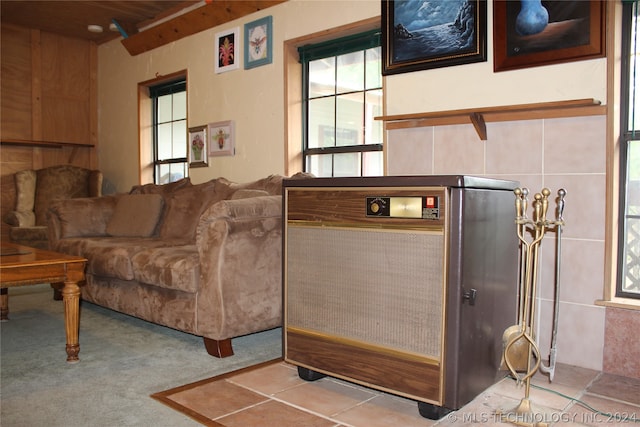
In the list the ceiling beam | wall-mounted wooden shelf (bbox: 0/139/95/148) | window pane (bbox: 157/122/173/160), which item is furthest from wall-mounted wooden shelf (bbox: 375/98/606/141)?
wall-mounted wooden shelf (bbox: 0/139/95/148)

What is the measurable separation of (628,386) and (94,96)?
228 inches

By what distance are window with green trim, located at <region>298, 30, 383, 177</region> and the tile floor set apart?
5.23 feet

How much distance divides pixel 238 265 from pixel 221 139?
6.49 feet

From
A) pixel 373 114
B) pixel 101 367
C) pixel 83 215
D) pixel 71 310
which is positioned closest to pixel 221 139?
pixel 83 215

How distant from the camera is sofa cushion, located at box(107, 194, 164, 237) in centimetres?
387

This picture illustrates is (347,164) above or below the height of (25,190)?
above

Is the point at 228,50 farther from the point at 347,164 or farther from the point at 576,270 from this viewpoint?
the point at 576,270

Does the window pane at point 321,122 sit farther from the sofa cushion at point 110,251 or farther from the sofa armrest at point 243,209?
the sofa cushion at point 110,251

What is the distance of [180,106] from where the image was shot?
505 cm

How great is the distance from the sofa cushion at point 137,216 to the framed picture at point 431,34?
1.97m

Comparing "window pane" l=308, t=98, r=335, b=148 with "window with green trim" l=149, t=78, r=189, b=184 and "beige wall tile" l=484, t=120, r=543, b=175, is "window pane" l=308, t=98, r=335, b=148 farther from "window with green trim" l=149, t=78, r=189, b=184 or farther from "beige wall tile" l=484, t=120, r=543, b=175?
"window with green trim" l=149, t=78, r=189, b=184

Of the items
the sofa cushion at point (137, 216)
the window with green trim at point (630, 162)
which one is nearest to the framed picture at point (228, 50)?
the sofa cushion at point (137, 216)

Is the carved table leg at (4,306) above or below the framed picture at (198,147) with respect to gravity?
below

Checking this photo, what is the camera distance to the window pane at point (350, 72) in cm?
345
